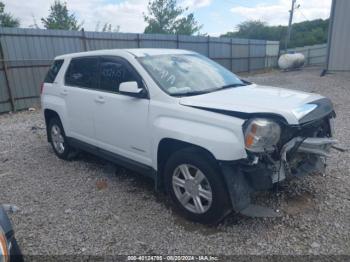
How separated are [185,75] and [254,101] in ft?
3.38

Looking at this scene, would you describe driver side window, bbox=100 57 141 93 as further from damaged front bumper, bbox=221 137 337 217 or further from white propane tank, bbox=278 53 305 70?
white propane tank, bbox=278 53 305 70

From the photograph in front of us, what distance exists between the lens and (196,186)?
118 inches

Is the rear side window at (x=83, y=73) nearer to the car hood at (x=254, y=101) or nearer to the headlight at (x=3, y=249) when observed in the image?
the car hood at (x=254, y=101)

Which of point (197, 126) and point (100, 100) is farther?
point (100, 100)

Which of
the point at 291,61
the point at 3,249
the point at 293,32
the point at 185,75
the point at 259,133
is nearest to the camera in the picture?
the point at 3,249

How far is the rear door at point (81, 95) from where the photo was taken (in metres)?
4.20

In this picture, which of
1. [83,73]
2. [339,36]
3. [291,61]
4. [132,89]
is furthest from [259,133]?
[291,61]

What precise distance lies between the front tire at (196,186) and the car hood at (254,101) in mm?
506

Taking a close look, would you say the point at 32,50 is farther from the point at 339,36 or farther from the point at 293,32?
the point at 293,32

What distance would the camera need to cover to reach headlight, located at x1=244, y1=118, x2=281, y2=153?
258 cm

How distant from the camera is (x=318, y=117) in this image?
2.87m

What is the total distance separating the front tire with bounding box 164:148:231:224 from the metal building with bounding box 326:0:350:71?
1539 centimetres

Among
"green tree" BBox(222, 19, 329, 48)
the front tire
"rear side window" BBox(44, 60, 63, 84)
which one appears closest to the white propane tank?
"green tree" BBox(222, 19, 329, 48)

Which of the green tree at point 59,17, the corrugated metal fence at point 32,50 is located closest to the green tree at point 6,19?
the green tree at point 59,17
